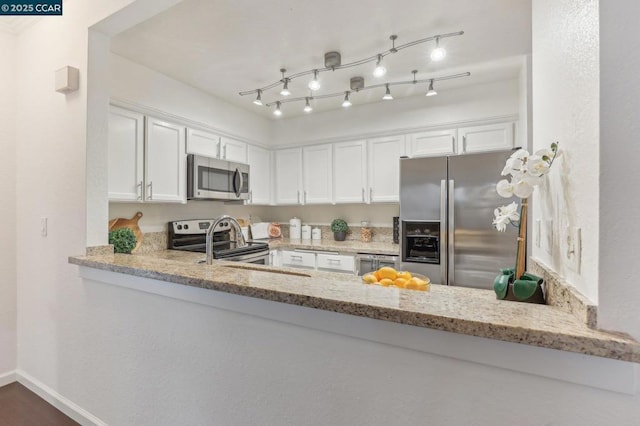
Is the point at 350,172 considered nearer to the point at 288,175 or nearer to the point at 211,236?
the point at 288,175

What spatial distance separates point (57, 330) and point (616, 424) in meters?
2.62

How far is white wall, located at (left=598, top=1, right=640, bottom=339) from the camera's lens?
0.58m

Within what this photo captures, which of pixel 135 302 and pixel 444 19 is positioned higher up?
pixel 444 19

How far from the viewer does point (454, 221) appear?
8.51ft

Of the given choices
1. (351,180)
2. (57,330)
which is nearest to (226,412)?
(57,330)

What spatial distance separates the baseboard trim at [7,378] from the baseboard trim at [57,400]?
0.01 metres

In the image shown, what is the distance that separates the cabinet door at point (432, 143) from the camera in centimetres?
317

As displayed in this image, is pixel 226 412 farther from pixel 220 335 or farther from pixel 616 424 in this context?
pixel 616 424

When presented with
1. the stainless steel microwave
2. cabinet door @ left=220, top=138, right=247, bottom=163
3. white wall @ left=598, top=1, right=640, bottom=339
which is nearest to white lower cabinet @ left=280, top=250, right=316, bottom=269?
the stainless steel microwave

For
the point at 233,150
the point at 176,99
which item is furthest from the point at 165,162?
the point at 233,150

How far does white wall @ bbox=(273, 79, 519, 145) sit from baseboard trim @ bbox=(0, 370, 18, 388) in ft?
11.1

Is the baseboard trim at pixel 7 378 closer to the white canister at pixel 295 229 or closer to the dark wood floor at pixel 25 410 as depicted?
the dark wood floor at pixel 25 410

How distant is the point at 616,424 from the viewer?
613mm

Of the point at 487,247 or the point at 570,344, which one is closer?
the point at 570,344
